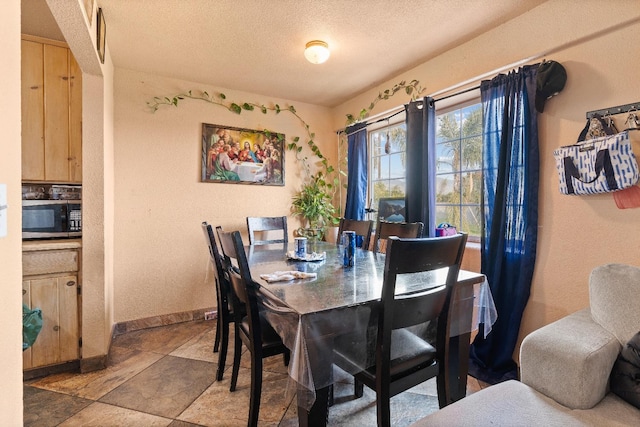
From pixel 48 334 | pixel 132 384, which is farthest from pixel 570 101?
pixel 48 334

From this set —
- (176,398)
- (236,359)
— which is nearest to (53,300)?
(176,398)

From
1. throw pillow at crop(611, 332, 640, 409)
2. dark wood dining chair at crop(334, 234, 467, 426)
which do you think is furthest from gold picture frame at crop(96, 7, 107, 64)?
throw pillow at crop(611, 332, 640, 409)

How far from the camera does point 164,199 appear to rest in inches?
119

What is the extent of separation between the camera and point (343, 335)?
1.21 metres

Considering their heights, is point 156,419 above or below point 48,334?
below

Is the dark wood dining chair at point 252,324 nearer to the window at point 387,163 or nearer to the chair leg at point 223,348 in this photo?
the chair leg at point 223,348

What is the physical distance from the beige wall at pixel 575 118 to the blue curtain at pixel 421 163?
66 centimetres

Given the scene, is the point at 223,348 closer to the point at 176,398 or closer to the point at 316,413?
the point at 176,398

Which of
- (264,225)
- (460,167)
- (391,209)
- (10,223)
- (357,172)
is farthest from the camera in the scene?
(357,172)

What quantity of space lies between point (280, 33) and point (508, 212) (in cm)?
201

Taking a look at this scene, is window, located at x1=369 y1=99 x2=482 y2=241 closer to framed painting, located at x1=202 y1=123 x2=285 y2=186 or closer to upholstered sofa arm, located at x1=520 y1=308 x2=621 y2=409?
upholstered sofa arm, located at x1=520 y1=308 x2=621 y2=409

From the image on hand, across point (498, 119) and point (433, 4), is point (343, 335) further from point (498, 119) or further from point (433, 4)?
point (433, 4)

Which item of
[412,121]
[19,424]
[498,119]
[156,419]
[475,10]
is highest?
[475,10]

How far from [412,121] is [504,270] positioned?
55.4 inches
